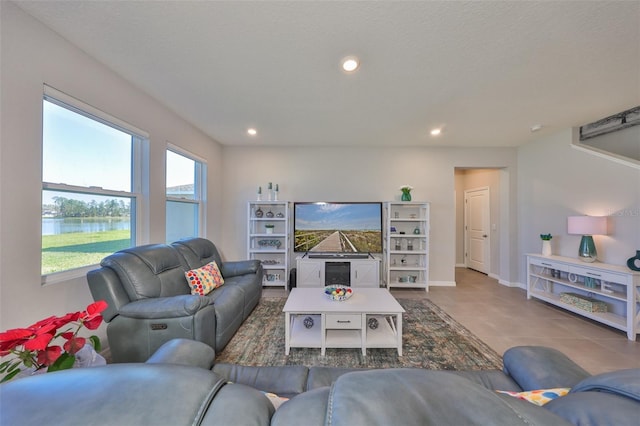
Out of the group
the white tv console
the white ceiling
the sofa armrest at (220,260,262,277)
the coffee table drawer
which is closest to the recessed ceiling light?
the white ceiling

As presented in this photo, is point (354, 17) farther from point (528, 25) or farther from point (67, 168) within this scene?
point (67, 168)

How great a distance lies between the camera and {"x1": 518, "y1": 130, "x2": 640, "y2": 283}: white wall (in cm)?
286

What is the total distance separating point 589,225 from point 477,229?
2480 mm

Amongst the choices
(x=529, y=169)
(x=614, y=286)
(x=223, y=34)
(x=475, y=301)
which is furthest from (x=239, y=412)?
(x=529, y=169)

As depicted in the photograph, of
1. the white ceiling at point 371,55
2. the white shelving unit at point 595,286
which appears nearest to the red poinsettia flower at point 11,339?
the white ceiling at point 371,55

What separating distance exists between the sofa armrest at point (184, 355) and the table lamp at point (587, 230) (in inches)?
176

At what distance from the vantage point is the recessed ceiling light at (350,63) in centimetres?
192

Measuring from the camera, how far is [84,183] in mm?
2082

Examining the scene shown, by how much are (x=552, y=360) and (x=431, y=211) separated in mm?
3490

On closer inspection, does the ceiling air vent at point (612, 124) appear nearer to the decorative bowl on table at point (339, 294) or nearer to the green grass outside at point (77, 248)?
the decorative bowl on table at point (339, 294)

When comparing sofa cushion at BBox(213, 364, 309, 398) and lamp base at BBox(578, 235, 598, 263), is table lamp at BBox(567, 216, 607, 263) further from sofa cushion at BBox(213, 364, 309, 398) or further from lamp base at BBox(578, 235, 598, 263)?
sofa cushion at BBox(213, 364, 309, 398)

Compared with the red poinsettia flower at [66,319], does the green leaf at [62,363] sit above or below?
below

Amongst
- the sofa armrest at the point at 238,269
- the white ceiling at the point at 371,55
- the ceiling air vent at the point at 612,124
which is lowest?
the sofa armrest at the point at 238,269

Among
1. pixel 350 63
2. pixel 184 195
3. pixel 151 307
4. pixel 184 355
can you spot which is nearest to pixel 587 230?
pixel 350 63
